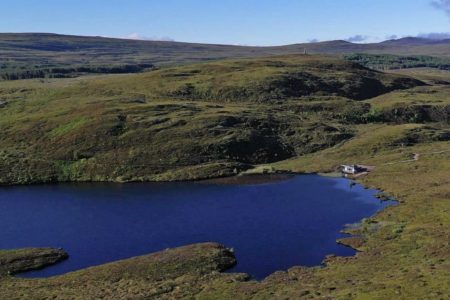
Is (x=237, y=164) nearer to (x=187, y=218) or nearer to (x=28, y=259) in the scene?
(x=187, y=218)

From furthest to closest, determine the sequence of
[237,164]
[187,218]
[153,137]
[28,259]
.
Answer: [153,137], [237,164], [187,218], [28,259]

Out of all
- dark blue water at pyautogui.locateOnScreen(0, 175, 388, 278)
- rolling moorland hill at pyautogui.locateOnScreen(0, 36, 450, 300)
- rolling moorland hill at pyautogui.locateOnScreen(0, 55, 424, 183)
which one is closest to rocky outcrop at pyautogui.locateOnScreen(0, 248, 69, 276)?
rolling moorland hill at pyautogui.locateOnScreen(0, 36, 450, 300)

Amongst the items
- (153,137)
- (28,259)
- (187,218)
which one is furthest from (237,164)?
(28,259)

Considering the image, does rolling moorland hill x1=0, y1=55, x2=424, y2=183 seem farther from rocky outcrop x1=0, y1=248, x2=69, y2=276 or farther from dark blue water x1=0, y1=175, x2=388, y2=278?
rocky outcrop x1=0, y1=248, x2=69, y2=276

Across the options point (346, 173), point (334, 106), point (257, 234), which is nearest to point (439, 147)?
point (346, 173)

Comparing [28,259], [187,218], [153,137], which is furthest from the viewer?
[153,137]

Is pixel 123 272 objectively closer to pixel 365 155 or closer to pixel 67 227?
pixel 67 227

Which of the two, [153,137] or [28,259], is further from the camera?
[153,137]

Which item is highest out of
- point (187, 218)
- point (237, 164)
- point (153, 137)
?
point (153, 137)

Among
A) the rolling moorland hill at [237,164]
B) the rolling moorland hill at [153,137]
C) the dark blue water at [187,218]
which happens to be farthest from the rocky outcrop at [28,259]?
the rolling moorland hill at [153,137]
